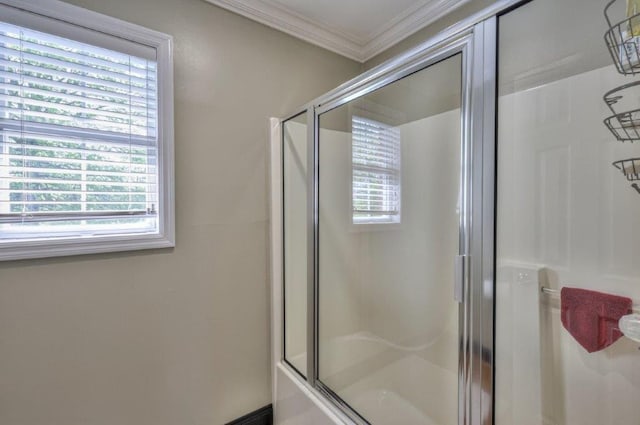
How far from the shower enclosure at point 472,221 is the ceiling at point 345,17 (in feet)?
1.87

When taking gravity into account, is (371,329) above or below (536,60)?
below

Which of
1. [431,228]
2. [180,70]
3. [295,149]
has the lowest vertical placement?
[431,228]

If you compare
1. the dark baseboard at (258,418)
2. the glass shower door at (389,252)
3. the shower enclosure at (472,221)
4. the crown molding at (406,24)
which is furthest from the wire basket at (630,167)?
the dark baseboard at (258,418)

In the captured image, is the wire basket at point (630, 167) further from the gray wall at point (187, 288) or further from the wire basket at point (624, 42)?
the gray wall at point (187, 288)

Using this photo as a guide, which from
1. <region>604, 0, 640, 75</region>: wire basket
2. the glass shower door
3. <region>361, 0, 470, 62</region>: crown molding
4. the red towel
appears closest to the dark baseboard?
the glass shower door

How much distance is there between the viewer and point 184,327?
4.82 feet

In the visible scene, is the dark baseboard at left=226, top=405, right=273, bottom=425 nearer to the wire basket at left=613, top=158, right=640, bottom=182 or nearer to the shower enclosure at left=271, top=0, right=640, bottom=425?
the shower enclosure at left=271, top=0, right=640, bottom=425

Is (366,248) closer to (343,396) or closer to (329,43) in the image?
(343,396)

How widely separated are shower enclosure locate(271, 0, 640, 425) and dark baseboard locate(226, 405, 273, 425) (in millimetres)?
113

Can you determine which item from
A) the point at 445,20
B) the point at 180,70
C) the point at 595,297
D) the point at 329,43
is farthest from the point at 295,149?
the point at 595,297

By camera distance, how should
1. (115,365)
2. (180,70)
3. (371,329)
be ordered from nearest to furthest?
(115,365), (180,70), (371,329)

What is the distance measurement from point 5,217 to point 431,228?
1.83 m

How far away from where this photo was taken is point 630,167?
0.89 m

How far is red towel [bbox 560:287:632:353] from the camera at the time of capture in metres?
0.93
